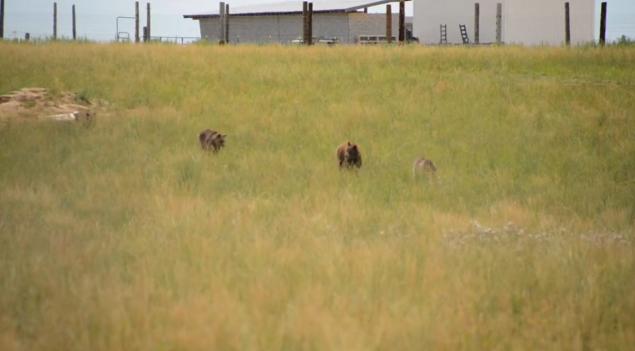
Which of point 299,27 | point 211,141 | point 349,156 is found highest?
point 299,27

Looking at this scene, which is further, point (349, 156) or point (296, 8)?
point (296, 8)

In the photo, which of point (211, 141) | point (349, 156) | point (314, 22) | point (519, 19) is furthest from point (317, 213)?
point (314, 22)

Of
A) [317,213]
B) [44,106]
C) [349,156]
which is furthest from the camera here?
[44,106]

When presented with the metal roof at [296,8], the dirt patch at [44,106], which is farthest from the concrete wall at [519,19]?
the dirt patch at [44,106]

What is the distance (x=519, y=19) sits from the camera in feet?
144

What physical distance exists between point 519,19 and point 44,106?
30.3 m

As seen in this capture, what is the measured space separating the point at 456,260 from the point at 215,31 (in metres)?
49.9

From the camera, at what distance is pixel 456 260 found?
850 cm

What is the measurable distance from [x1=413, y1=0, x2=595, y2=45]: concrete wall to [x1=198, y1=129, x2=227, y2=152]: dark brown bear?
2955 cm

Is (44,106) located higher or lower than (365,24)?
lower

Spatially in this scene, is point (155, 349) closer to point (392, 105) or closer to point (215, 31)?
point (392, 105)

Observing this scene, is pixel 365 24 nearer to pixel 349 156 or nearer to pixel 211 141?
pixel 211 141

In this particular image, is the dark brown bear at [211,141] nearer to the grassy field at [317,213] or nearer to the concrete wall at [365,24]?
the grassy field at [317,213]

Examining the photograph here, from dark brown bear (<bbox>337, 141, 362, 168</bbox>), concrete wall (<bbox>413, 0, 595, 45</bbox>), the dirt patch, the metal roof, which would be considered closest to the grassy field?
dark brown bear (<bbox>337, 141, 362, 168</bbox>)
